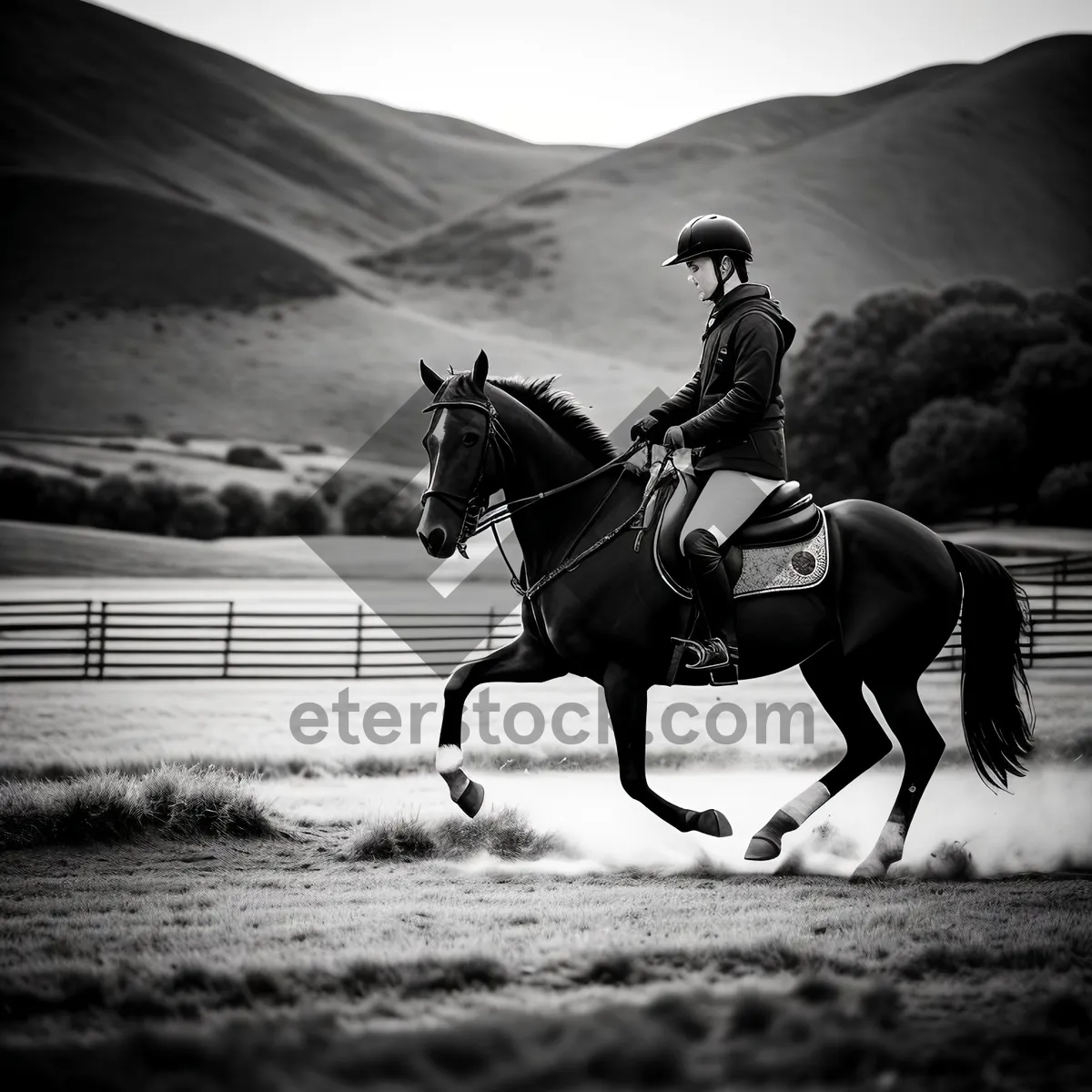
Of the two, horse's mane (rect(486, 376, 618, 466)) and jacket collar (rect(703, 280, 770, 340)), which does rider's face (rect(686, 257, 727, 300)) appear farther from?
horse's mane (rect(486, 376, 618, 466))

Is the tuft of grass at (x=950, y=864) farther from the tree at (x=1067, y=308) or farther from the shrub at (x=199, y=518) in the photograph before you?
the shrub at (x=199, y=518)

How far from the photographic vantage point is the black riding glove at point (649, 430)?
551 centimetres

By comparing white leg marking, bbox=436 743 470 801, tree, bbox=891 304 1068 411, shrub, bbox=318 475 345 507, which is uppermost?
tree, bbox=891 304 1068 411

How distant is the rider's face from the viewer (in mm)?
5613

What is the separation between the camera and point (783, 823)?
5785 millimetres

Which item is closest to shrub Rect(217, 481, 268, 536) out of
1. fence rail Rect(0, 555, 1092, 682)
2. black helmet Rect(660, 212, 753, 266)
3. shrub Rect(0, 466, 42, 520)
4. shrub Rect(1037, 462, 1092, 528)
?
shrub Rect(0, 466, 42, 520)

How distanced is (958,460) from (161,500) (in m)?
23.5

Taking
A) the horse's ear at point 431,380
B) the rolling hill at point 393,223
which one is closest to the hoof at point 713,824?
the horse's ear at point 431,380

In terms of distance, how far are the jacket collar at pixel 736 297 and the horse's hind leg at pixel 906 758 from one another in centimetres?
231

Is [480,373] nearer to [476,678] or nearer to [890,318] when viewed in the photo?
[476,678]

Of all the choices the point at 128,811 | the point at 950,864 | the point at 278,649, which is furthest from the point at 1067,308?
the point at 128,811

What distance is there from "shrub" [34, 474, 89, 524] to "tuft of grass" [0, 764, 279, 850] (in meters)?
25.2

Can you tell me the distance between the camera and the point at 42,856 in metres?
6.62

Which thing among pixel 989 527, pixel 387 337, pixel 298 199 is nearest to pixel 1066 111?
pixel 989 527
